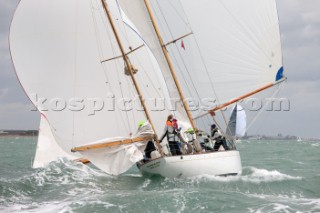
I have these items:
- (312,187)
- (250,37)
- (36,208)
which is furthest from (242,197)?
(250,37)

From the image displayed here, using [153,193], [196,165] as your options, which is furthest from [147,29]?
[153,193]

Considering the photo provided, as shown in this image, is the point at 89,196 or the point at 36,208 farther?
the point at 89,196

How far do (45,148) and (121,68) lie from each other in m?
4.33

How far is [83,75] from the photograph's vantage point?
19.8 meters

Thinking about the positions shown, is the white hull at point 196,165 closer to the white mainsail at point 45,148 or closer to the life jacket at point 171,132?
the life jacket at point 171,132

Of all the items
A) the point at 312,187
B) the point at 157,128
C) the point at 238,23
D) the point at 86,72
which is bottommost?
the point at 312,187

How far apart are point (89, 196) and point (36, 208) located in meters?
2.09

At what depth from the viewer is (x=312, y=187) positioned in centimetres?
1789

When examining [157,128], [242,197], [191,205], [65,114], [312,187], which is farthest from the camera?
[157,128]

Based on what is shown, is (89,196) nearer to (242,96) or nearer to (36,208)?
(36,208)

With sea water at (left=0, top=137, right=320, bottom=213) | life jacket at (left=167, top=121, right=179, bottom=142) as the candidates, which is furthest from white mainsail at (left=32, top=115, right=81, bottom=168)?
life jacket at (left=167, top=121, right=179, bottom=142)

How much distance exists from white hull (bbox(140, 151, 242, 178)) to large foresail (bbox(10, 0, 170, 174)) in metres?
1.31

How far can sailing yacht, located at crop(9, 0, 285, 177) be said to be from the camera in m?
19.3

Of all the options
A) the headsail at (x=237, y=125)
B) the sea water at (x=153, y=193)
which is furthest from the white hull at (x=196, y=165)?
the headsail at (x=237, y=125)
